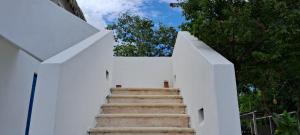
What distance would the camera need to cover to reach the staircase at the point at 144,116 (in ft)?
10.4

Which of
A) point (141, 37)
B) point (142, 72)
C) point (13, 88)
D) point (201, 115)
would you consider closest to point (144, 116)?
point (201, 115)

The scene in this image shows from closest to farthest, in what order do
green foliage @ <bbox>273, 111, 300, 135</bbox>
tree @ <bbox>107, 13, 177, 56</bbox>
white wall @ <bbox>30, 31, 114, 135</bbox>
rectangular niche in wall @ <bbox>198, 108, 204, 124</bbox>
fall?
white wall @ <bbox>30, 31, 114, 135</bbox> < rectangular niche in wall @ <bbox>198, 108, 204, 124</bbox> < green foliage @ <bbox>273, 111, 300, 135</bbox> < tree @ <bbox>107, 13, 177, 56</bbox>

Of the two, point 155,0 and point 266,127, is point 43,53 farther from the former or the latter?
point 266,127

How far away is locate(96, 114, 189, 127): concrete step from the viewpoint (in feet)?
11.5

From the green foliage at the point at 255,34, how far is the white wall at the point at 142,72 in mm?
3241

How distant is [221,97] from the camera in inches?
86.7

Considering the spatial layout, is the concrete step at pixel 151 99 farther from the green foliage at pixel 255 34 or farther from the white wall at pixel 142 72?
the white wall at pixel 142 72

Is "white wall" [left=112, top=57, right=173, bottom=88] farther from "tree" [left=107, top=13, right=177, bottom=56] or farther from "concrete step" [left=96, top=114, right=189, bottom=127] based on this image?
"tree" [left=107, top=13, right=177, bottom=56]

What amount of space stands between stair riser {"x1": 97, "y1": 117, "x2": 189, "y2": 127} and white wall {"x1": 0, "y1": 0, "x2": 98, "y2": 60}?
4.31ft

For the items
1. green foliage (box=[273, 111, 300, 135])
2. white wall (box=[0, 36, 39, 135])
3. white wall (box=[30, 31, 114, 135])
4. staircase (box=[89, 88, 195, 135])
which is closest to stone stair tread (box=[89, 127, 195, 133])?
staircase (box=[89, 88, 195, 135])

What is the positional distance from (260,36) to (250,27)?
0.18 meters

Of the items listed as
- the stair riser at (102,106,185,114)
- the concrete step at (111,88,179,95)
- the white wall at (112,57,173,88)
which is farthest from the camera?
the white wall at (112,57,173,88)

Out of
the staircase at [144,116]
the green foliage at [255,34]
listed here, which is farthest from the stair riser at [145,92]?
the green foliage at [255,34]

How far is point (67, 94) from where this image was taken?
91.7 inches
